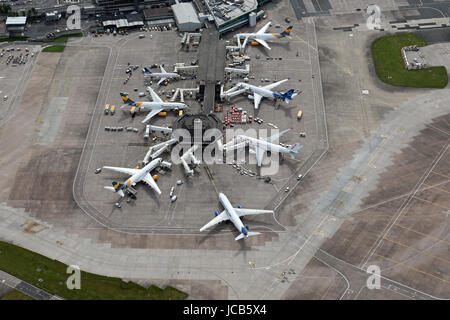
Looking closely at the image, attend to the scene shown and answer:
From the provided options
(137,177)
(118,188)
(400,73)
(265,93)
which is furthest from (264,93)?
(118,188)

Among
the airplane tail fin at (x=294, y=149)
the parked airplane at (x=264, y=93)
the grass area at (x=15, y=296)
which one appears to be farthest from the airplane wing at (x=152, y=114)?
the grass area at (x=15, y=296)

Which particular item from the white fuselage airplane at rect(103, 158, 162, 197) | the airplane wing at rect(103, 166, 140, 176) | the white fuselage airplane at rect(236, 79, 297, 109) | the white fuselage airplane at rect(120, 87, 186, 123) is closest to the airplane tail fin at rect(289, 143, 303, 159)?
the white fuselage airplane at rect(236, 79, 297, 109)

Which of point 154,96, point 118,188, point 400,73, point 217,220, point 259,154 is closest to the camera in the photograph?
point 217,220

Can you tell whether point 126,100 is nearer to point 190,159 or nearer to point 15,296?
point 190,159

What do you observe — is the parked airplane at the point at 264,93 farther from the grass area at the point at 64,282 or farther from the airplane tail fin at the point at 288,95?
A: the grass area at the point at 64,282

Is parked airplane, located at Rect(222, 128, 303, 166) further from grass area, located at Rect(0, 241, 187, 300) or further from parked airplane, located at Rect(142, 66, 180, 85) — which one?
grass area, located at Rect(0, 241, 187, 300)

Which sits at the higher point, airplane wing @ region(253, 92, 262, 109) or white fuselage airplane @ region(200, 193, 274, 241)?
airplane wing @ region(253, 92, 262, 109)

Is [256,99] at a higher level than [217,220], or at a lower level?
higher
